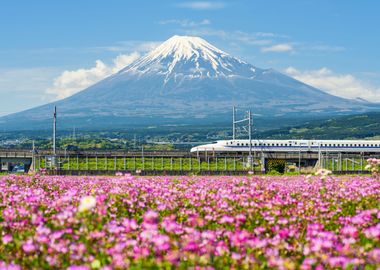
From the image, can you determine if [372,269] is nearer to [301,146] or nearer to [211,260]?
→ [211,260]

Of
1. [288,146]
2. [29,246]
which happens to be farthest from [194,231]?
[288,146]

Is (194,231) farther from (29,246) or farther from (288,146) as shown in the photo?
(288,146)

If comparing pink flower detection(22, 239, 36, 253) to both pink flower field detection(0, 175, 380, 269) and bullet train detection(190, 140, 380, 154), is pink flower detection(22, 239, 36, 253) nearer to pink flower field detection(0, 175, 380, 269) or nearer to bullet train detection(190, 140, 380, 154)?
pink flower field detection(0, 175, 380, 269)

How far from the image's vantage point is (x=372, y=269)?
592cm

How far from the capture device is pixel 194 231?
7.03 meters

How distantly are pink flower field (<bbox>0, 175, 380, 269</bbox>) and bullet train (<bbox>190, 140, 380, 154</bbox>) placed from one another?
261ft

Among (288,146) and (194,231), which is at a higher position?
(194,231)

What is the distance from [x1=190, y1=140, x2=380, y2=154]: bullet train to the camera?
92.5 metres

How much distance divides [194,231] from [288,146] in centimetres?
9234

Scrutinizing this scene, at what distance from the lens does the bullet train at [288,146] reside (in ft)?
303

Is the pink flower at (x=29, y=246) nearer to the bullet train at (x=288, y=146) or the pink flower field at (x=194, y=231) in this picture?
the pink flower field at (x=194, y=231)

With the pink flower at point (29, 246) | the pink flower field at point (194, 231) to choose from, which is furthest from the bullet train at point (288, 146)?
the pink flower at point (29, 246)

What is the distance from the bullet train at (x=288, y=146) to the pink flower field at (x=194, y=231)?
7958 centimetres

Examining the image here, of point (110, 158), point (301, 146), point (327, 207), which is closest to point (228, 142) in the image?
point (301, 146)
